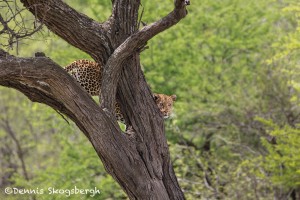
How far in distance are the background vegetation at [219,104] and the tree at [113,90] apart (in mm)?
4716

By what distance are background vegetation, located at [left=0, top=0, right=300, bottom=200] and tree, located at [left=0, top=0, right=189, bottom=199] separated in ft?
15.5

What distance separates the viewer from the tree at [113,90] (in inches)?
218

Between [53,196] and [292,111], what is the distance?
554 cm

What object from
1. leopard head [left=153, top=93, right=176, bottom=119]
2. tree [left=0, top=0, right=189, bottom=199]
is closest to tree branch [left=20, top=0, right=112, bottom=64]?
tree [left=0, top=0, right=189, bottom=199]

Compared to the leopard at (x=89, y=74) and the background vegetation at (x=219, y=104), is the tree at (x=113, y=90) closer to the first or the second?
the leopard at (x=89, y=74)

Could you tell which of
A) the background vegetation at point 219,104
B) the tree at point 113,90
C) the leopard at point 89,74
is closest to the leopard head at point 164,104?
the leopard at point 89,74

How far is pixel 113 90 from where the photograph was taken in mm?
5945

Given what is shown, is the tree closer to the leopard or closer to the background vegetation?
the leopard

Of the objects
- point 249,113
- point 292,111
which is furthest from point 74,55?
point 292,111

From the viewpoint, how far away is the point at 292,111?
41.9ft

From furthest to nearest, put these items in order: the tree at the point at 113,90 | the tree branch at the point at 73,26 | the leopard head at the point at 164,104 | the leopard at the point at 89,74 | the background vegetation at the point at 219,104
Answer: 1. the background vegetation at the point at 219,104
2. the leopard head at the point at 164,104
3. the leopard at the point at 89,74
4. the tree branch at the point at 73,26
5. the tree at the point at 113,90

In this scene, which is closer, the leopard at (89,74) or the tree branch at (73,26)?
the tree branch at (73,26)

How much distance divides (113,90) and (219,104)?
7842 millimetres

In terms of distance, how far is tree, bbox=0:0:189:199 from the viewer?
18.2 feet
